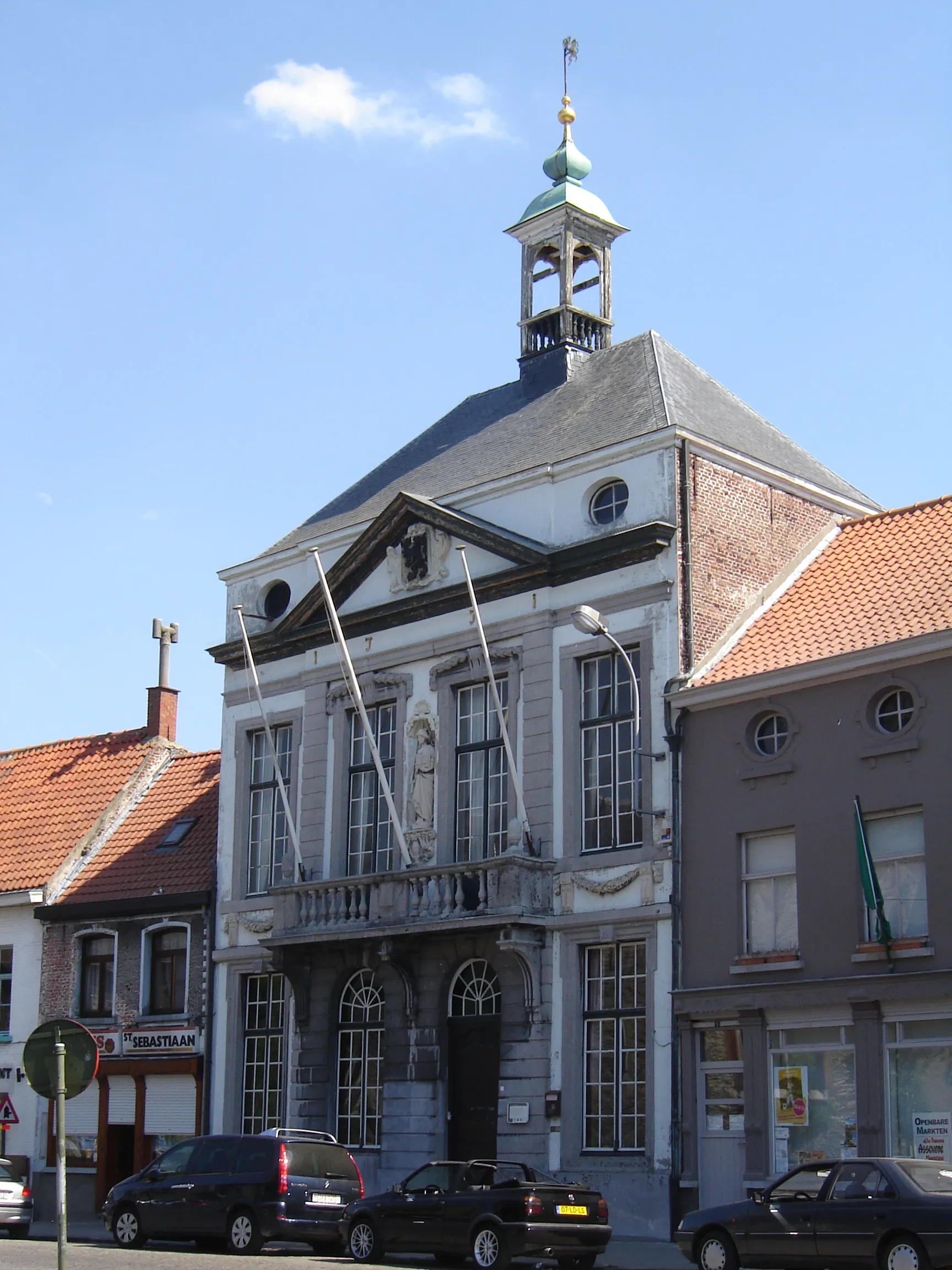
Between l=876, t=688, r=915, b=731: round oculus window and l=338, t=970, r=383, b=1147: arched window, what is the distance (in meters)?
10.1

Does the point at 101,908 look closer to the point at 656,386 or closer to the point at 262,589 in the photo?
the point at 262,589

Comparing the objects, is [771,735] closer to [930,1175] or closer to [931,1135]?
[931,1135]

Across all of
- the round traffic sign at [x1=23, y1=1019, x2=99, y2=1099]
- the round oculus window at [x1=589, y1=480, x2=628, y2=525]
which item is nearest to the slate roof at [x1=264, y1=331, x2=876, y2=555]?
the round oculus window at [x1=589, y1=480, x2=628, y2=525]

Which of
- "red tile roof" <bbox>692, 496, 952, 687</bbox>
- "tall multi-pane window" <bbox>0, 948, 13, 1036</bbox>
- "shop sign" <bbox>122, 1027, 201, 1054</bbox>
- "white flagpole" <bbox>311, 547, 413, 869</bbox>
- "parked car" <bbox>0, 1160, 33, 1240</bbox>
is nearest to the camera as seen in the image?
"red tile roof" <bbox>692, 496, 952, 687</bbox>

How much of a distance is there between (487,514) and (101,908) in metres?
11.0

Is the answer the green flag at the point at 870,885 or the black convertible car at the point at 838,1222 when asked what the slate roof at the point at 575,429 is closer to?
the green flag at the point at 870,885

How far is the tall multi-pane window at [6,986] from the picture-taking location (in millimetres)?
35781

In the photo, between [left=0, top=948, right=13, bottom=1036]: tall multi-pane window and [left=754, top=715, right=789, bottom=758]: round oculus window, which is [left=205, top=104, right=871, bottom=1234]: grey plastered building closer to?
[left=754, top=715, right=789, bottom=758]: round oculus window

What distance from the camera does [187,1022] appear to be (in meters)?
32.9

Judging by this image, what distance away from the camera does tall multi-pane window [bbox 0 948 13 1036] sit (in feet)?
Result: 117

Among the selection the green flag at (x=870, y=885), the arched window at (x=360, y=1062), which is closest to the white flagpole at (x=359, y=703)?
the arched window at (x=360, y=1062)

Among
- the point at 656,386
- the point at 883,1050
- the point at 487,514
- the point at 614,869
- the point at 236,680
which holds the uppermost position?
the point at 656,386

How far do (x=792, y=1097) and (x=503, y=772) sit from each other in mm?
7227

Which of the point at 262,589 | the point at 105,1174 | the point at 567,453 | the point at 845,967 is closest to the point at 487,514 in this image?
the point at 567,453
